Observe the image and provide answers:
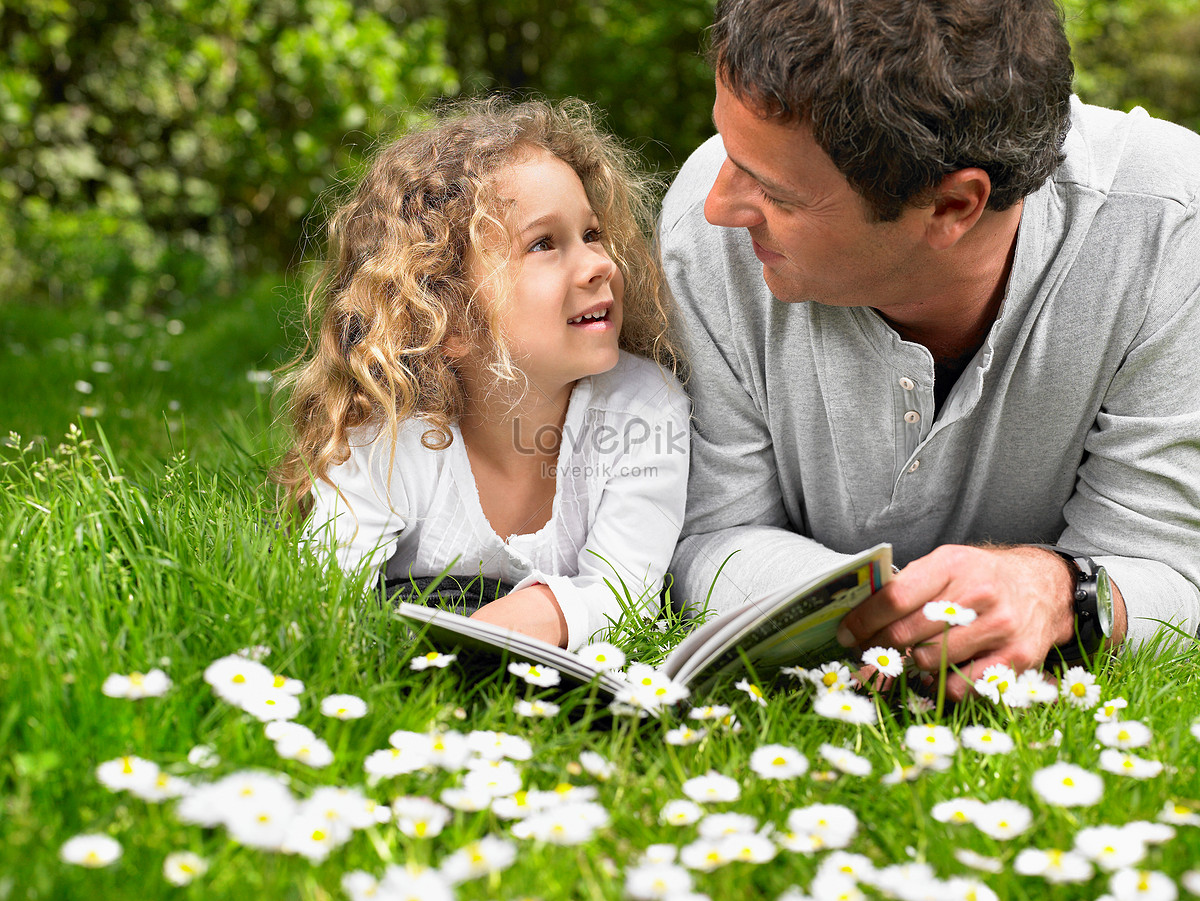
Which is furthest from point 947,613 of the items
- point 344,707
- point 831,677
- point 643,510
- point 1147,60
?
point 1147,60

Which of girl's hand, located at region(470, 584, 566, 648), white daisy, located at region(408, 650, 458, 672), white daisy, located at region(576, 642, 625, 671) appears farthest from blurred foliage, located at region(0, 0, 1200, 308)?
white daisy, located at region(408, 650, 458, 672)

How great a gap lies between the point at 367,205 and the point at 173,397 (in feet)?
5.76

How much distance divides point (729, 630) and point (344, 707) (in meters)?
0.53

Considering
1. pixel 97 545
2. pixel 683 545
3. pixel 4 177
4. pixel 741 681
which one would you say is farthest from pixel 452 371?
pixel 4 177

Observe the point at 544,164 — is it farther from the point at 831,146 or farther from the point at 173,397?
the point at 173,397

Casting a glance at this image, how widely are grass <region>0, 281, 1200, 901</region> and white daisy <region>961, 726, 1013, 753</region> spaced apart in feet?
0.07

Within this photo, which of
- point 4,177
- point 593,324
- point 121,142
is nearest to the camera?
point 593,324

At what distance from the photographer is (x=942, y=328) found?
7.11ft

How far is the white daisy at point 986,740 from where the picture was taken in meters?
1.45

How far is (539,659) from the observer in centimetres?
155

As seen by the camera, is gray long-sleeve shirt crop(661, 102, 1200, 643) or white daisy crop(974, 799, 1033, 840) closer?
white daisy crop(974, 799, 1033, 840)

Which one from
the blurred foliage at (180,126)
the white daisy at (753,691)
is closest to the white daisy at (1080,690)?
the white daisy at (753,691)

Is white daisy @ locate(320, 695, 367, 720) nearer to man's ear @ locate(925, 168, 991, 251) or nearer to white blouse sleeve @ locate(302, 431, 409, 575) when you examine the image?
white blouse sleeve @ locate(302, 431, 409, 575)

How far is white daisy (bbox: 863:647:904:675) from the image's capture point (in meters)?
1.67
